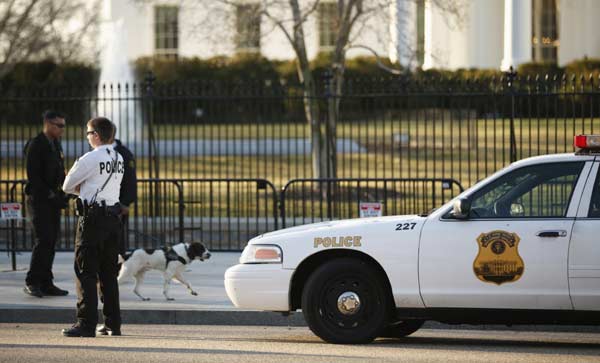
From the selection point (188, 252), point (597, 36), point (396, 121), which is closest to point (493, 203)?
point (188, 252)

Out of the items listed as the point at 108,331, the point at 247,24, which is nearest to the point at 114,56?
the point at 247,24

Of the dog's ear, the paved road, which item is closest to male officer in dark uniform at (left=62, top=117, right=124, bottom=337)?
the paved road

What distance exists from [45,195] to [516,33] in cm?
2897

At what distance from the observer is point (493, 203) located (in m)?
9.00

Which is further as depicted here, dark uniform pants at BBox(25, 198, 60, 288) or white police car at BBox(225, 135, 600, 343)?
dark uniform pants at BBox(25, 198, 60, 288)

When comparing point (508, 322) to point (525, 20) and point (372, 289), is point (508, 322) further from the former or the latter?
point (525, 20)

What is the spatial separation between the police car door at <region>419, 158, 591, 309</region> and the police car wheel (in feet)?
1.27

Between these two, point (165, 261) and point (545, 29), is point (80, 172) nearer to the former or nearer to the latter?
point (165, 261)

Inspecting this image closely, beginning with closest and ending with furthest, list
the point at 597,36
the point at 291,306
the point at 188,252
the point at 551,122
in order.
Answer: the point at 291,306 < the point at 188,252 < the point at 551,122 < the point at 597,36

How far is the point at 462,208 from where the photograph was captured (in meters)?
8.88

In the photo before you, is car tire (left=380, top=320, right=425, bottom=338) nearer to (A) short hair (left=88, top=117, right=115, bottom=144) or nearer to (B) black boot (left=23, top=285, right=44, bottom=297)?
(A) short hair (left=88, top=117, right=115, bottom=144)

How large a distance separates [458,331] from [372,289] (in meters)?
1.67

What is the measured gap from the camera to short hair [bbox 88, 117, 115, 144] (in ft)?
31.3

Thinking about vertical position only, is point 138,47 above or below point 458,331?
above
